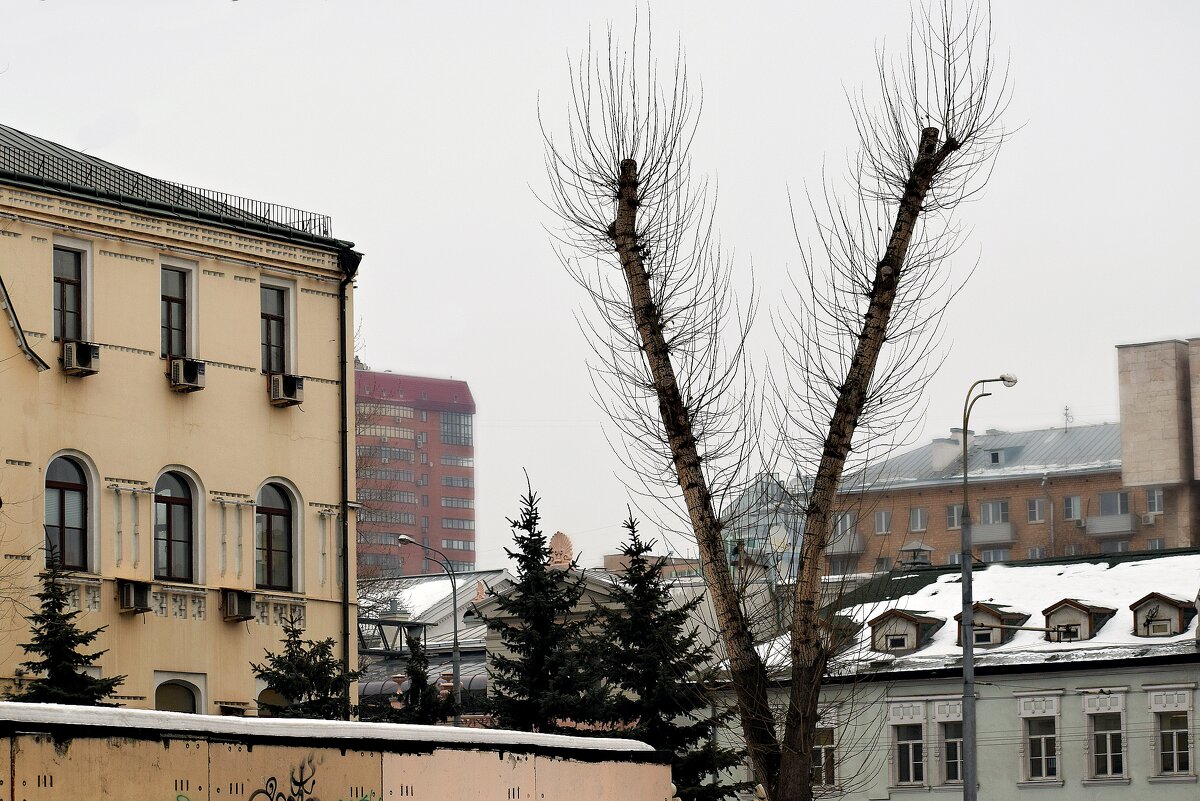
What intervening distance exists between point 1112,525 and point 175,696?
90.2 meters

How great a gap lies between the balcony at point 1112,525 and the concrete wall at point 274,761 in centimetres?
10025

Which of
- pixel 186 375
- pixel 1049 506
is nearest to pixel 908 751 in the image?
pixel 186 375

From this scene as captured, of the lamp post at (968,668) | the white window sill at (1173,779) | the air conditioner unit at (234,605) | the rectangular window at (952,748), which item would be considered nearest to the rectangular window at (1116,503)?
the rectangular window at (952,748)

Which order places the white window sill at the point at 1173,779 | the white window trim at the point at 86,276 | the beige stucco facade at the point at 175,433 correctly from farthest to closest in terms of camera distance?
the white window sill at the point at 1173,779 < the white window trim at the point at 86,276 < the beige stucco facade at the point at 175,433

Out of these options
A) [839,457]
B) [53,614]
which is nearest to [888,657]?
[53,614]

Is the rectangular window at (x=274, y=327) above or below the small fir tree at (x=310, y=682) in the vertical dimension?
above

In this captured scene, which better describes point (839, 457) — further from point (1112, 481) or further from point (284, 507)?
point (1112, 481)

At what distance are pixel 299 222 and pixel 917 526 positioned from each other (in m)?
87.9

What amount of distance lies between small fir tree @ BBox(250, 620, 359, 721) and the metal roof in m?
8.22

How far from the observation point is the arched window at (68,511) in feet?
100

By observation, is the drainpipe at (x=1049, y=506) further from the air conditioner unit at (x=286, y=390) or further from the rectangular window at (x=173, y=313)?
the rectangular window at (x=173, y=313)

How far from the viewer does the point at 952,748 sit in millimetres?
52031

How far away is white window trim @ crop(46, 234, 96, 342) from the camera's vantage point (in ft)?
104

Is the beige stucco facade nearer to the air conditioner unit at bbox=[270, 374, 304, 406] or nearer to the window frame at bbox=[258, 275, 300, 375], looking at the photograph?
the window frame at bbox=[258, 275, 300, 375]
